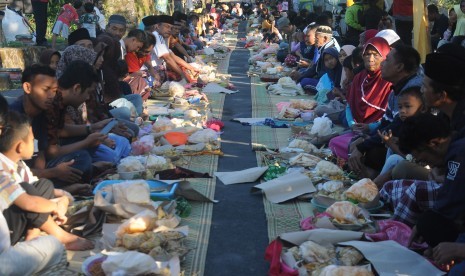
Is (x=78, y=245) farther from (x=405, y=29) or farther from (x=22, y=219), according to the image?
(x=405, y=29)

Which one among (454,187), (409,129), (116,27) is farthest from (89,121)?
(454,187)

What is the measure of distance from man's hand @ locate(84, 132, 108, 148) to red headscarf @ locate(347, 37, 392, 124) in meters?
2.81

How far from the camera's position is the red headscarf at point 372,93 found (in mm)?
6934

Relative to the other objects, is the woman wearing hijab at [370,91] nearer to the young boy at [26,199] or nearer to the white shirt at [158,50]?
the young boy at [26,199]

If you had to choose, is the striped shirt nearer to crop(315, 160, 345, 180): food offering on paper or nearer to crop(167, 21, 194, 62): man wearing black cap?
crop(315, 160, 345, 180): food offering on paper

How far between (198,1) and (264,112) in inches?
985

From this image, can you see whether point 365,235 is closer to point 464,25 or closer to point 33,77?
point 33,77

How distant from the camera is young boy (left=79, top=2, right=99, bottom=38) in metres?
12.4

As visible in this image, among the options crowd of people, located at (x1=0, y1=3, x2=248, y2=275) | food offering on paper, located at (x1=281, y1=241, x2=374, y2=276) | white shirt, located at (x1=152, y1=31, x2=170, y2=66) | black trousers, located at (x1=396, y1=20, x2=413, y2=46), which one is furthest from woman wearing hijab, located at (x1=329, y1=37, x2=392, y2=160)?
white shirt, located at (x1=152, y1=31, x2=170, y2=66)

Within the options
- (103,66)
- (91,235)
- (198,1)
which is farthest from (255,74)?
(198,1)

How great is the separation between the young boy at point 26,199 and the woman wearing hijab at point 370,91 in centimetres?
313

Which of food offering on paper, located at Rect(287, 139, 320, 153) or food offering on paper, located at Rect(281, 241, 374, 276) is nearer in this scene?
food offering on paper, located at Rect(281, 241, 374, 276)

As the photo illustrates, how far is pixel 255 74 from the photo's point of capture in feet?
43.8

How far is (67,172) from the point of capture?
5039 mm
